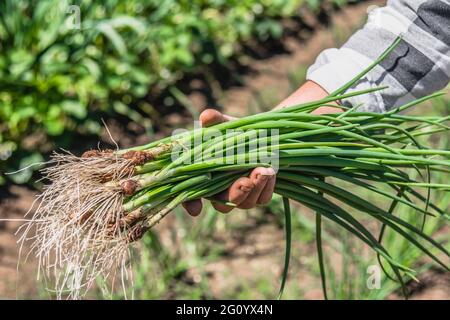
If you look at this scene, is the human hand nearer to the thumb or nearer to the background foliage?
the thumb

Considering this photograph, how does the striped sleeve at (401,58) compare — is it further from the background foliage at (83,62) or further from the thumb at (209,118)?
the background foliage at (83,62)

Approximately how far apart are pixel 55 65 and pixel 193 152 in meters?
1.47

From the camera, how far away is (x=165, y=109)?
313 centimetres

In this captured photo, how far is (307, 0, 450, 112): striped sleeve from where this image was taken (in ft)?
5.04

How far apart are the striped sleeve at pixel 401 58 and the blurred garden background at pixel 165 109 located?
0.67m

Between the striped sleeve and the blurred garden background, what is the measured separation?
0.67 meters

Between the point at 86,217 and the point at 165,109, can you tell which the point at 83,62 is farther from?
the point at 86,217

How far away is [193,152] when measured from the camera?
1311 millimetres

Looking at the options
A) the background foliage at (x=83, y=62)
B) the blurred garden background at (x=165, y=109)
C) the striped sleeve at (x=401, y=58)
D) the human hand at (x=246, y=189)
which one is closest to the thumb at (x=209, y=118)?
the human hand at (x=246, y=189)

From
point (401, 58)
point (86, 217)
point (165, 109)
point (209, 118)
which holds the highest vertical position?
point (165, 109)

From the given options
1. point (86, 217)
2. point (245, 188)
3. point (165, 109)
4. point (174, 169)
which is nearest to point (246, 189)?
point (245, 188)

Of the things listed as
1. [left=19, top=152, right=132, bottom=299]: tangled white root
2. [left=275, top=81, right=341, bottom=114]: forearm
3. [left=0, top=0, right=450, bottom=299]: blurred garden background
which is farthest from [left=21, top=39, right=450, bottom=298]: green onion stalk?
[left=0, top=0, right=450, bottom=299]: blurred garden background

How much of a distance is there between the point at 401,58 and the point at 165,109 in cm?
172
